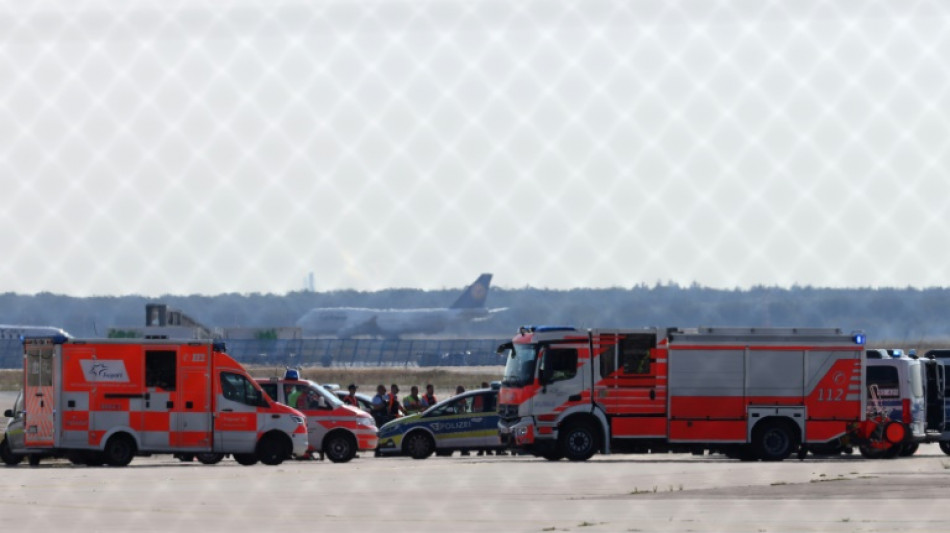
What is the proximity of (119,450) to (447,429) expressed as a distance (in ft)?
20.0

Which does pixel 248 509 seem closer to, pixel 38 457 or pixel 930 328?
pixel 930 328

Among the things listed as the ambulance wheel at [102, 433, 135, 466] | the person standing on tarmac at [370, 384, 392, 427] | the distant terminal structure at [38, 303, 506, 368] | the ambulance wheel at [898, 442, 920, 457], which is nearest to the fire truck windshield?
the person standing on tarmac at [370, 384, 392, 427]

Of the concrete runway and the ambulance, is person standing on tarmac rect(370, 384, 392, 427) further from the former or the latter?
the concrete runway

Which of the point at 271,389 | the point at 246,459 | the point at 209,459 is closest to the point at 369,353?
the point at 271,389

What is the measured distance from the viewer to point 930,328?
793cm

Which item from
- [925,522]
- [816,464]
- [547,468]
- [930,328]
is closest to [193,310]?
[930,328]

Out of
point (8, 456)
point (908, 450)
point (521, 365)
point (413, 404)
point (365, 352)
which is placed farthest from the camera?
point (365, 352)

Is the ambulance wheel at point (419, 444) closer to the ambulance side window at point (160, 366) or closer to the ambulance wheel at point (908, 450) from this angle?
the ambulance side window at point (160, 366)

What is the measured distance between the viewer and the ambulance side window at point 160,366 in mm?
23969

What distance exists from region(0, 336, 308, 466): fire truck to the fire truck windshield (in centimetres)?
387

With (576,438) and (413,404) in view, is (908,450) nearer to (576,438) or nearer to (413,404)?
(576,438)

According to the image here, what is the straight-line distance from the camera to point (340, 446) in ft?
84.6

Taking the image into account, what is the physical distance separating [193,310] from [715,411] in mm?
18094

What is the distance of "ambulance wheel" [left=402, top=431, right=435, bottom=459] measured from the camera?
26.8m
